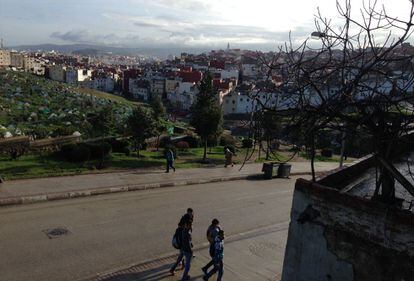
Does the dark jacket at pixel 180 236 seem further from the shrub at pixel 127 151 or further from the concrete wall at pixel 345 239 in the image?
the shrub at pixel 127 151

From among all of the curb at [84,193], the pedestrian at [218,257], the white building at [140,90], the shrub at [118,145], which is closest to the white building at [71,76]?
the white building at [140,90]

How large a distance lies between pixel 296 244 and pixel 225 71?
125 meters

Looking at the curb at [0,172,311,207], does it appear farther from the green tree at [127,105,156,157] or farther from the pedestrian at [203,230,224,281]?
the pedestrian at [203,230,224,281]

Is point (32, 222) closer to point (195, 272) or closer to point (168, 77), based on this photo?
point (195, 272)

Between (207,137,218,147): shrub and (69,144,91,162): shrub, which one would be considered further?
(207,137,218,147): shrub

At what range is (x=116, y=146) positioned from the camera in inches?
948

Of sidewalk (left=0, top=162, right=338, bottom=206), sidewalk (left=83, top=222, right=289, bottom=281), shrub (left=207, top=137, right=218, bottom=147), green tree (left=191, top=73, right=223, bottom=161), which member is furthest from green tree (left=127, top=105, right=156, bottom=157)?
sidewalk (left=83, top=222, right=289, bottom=281)

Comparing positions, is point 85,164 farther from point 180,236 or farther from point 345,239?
point 345,239

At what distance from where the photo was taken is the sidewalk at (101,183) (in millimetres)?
15242

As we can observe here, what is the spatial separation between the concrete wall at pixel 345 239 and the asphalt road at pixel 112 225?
202 inches

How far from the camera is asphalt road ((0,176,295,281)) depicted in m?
10.8

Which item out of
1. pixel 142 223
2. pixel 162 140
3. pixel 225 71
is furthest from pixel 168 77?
pixel 142 223

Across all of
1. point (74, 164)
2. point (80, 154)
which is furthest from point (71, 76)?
point (74, 164)

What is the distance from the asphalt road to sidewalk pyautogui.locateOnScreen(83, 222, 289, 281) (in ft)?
1.42
